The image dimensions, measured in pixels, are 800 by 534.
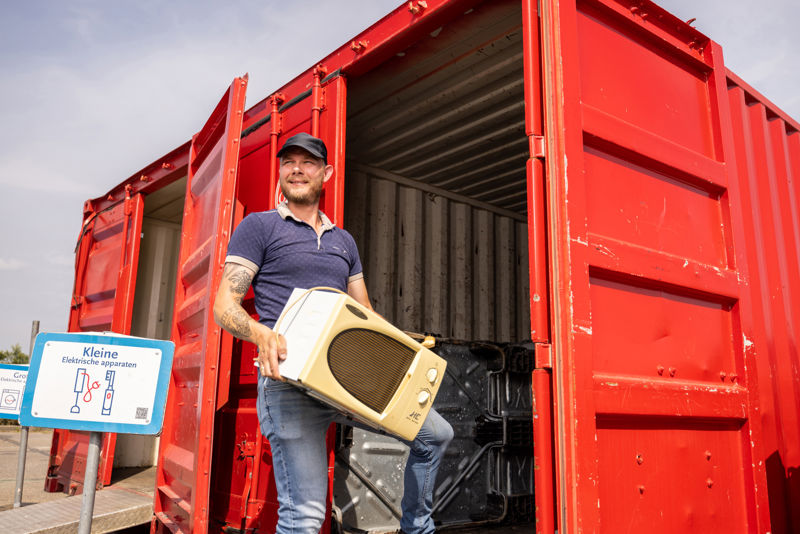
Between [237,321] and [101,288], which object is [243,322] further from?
[101,288]

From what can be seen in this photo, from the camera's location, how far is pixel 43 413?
8.04ft

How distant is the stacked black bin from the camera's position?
4258 mm

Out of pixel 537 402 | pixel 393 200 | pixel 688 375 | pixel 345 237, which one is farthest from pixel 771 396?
pixel 393 200

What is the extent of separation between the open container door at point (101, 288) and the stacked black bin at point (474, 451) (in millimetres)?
2682

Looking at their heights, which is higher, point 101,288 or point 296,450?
point 101,288

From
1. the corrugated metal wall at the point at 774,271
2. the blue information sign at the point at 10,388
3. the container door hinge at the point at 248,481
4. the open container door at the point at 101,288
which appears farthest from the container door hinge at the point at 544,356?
the blue information sign at the point at 10,388

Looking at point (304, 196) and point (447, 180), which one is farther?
point (447, 180)

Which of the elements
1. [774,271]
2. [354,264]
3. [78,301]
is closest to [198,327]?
[354,264]

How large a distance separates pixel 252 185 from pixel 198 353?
1.22 meters

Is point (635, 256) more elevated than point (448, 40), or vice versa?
point (448, 40)

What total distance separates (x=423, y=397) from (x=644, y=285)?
46.6 inches

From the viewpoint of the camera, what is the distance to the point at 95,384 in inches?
99.7

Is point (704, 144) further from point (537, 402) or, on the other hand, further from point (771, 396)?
point (537, 402)

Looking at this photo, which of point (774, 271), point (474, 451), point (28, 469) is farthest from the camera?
point (28, 469)
